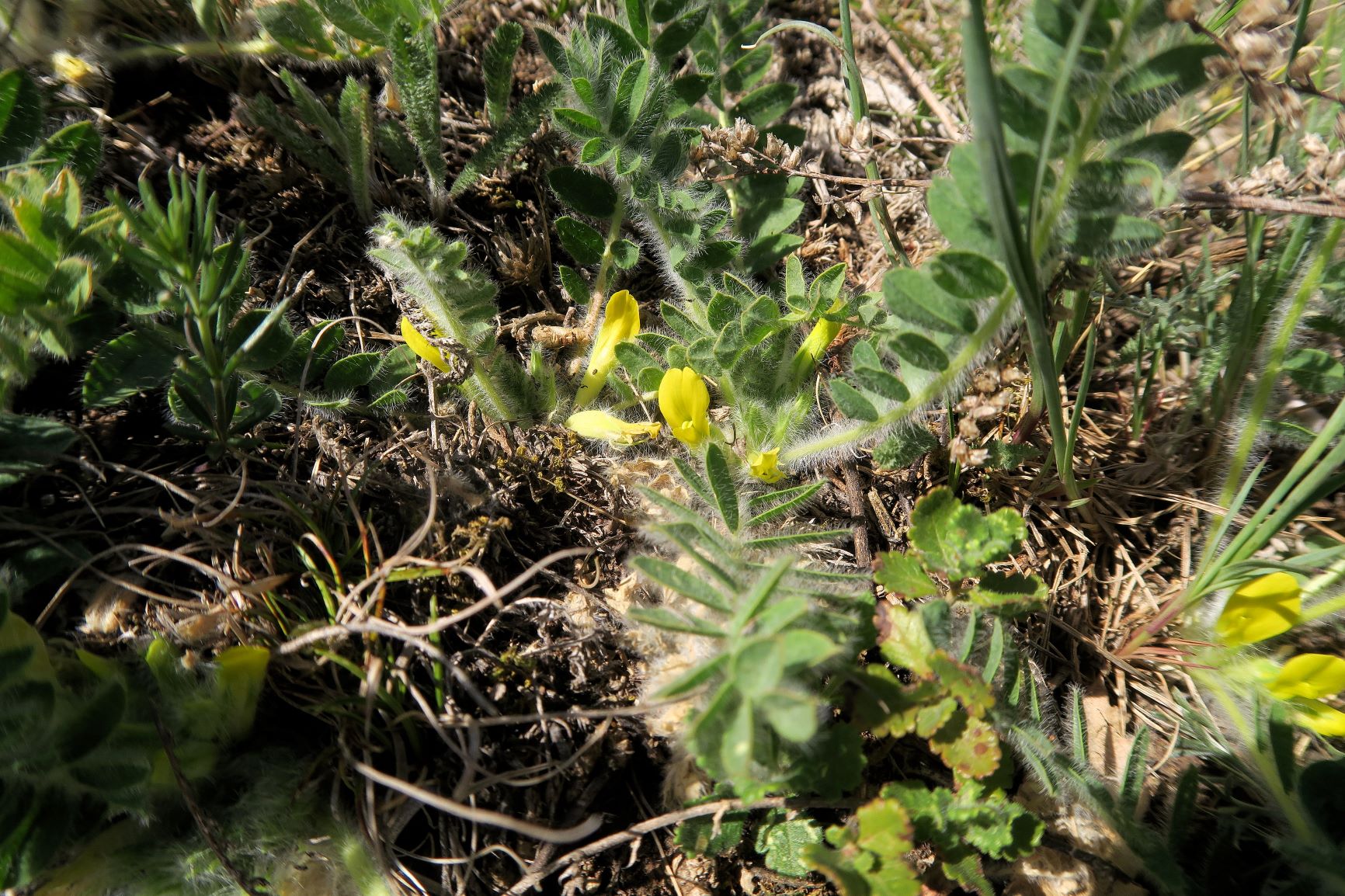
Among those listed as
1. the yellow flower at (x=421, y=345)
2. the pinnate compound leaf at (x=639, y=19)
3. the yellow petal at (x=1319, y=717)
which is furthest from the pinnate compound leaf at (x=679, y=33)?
the yellow petal at (x=1319, y=717)

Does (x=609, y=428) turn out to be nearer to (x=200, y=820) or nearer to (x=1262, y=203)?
(x=200, y=820)

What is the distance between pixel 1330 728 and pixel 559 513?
6.62 feet

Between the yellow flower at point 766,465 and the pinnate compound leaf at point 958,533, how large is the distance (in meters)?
0.52

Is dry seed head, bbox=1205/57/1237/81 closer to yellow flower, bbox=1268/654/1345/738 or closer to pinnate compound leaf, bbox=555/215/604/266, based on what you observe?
yellow flower, bbox=1268/654/1345/738

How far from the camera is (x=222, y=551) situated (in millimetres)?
2156

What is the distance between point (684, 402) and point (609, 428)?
273 mm

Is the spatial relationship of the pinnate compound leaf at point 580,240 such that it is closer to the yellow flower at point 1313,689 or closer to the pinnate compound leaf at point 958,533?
the pinnate compound leaf at point 958,533

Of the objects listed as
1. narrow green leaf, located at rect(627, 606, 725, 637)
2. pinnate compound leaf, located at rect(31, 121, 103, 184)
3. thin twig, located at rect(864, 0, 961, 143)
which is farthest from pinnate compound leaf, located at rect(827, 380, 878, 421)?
pinnate compound leaf, located at rect(31, 121, 103, 184)

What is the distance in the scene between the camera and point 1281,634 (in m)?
2.17

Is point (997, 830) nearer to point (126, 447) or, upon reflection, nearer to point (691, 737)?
point (691, 737)

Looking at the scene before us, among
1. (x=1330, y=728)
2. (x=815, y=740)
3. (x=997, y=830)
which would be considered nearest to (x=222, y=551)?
(x=815, y=740)

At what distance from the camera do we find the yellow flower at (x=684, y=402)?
232cm

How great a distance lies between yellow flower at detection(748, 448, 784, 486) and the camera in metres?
2.31

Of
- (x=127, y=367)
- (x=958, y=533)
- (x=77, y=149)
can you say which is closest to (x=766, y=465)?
(x=958, y=533)
